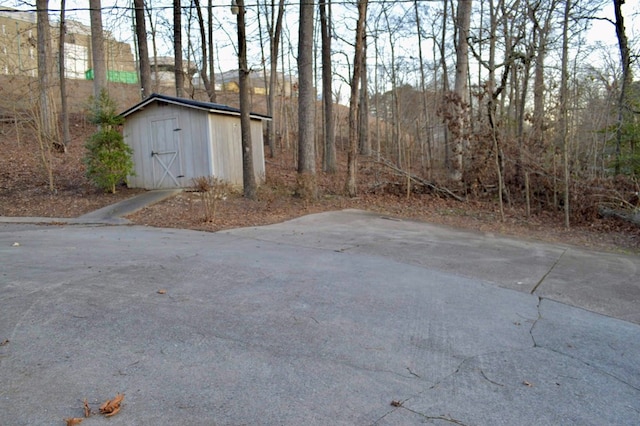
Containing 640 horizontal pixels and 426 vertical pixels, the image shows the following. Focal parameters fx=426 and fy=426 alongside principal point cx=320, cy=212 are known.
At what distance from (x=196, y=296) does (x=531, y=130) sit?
36.6 ft

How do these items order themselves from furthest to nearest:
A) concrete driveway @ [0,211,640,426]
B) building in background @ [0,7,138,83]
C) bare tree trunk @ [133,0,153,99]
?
building in background @ [0,7,138,83] → bare tree trunk @ [133,0,153,99] → concrete driveway @ [0,211,640,426]

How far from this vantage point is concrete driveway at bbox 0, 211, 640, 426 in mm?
2516

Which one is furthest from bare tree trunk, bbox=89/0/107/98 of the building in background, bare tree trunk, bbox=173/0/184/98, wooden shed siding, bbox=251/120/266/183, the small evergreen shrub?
wooden shed siding, bbox=251/120/266/183

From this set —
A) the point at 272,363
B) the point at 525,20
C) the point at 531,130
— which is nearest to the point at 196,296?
the point at 272,363

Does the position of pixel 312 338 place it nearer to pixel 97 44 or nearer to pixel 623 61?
pixel 623 61

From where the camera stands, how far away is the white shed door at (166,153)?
13586 millimetres

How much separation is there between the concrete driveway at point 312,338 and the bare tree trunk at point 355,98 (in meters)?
6.57

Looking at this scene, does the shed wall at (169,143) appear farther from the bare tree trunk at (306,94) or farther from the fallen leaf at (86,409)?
the fallen leaf at (86,409)

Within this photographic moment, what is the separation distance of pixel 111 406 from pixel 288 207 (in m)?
9.30

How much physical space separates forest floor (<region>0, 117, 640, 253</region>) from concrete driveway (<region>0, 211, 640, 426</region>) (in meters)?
2.77

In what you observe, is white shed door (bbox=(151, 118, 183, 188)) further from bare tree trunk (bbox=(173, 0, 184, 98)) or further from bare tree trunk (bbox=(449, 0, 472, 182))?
bare tree trunk (bbox=(449, 0, 472, 182))

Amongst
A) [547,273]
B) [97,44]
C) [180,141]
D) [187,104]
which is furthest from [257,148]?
[547,273]

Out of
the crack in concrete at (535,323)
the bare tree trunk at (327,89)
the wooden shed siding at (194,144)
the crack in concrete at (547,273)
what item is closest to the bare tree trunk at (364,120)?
the bare tree trunk at (327,89)

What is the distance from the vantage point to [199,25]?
21.3 metres
